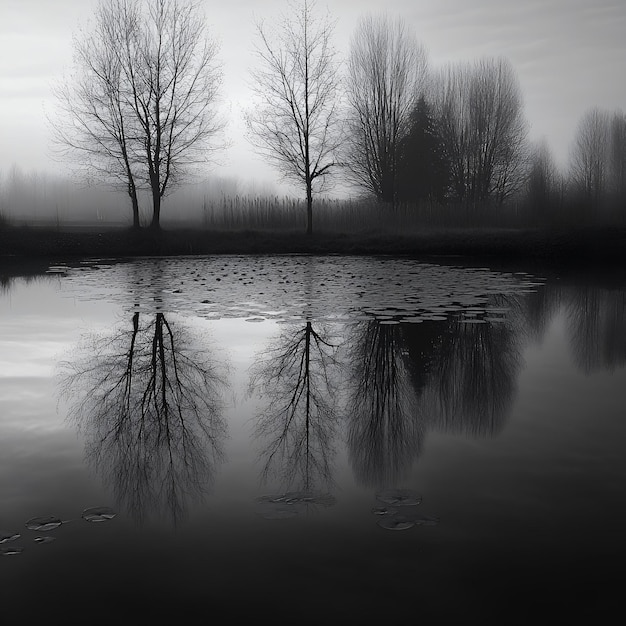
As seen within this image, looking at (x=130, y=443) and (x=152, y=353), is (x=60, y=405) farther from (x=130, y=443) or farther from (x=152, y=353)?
(x=152, y=353)

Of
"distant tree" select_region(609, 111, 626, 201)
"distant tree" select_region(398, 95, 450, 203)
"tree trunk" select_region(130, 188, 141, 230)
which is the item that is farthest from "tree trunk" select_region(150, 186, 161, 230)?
"distant tree" select_region(609, 111, 626, 201)

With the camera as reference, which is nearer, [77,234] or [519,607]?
[519,607]

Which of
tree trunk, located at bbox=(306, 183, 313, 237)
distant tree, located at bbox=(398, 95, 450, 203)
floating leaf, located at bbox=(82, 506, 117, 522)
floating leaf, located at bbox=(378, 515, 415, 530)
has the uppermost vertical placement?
distant tree, located at bbox=(398, 95, 450, 203)

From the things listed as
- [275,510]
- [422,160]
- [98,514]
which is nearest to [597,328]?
[275,510]

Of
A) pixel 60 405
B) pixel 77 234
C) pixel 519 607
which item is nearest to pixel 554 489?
pixel 519 607

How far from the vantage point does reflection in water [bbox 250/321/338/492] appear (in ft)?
14.2

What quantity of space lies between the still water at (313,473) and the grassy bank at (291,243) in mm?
16268

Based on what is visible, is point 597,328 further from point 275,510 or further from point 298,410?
point 275,510

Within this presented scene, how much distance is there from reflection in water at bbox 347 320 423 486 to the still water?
23 millimetres

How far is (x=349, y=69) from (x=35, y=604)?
138 feet

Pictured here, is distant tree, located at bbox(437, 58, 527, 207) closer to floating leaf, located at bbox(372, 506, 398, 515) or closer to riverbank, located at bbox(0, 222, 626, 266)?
riverbank, located at bbox(0, 222, 626, 266)

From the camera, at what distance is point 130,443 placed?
481 cm

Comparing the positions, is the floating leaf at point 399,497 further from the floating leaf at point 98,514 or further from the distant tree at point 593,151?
the distant tree at point 593,151

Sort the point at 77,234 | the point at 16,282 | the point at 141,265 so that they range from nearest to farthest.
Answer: the point at 16,282 < the point at 141,265 < the point at 77,234
